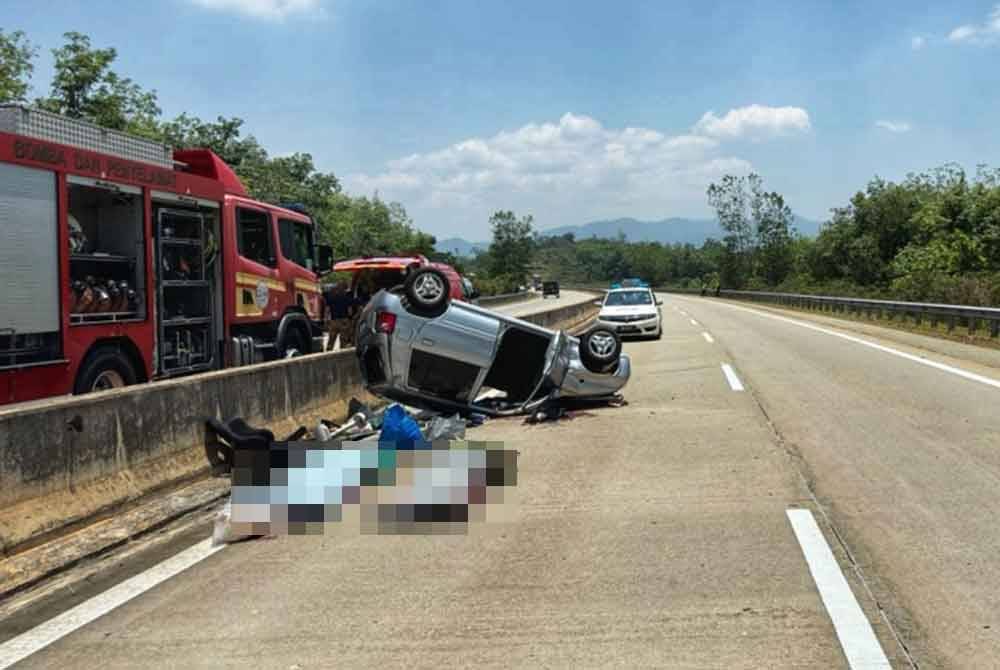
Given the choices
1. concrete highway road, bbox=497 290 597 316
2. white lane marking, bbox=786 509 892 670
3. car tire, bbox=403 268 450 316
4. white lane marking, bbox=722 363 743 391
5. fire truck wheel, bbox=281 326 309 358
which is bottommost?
concrete highway road, bbox=497 290 597 316

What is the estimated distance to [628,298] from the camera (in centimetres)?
2741

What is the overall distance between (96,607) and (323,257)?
1157 cm

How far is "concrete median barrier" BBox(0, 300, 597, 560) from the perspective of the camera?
6078 mm

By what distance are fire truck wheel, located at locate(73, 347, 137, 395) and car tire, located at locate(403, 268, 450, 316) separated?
10.6 feet

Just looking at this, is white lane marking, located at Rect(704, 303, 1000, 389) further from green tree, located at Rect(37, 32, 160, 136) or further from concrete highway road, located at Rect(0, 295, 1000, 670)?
green tree, located at Rect(37, 32, 160, 136)

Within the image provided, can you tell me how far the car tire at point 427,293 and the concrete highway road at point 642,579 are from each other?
202 cm

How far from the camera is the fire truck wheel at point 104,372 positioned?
9.62m

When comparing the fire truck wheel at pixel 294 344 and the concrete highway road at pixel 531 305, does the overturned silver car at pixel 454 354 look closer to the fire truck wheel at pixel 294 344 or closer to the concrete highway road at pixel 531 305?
the fire truck wheel at pixel 294 344

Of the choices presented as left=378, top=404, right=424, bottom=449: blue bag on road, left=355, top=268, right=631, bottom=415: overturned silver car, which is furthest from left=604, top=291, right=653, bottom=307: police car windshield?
left=378, top=404, right=424, bottom=449: blue bag on road

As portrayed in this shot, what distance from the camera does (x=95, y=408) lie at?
22.8 feet

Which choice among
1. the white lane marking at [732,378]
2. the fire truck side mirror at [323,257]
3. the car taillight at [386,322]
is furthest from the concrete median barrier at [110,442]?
the white lane marking at [732,378]

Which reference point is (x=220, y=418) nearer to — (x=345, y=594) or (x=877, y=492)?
(x=345, y=594)

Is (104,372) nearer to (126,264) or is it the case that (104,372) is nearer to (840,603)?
(126,264)

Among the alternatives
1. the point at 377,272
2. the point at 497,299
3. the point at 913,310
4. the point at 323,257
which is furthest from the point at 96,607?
the point at 497,299
